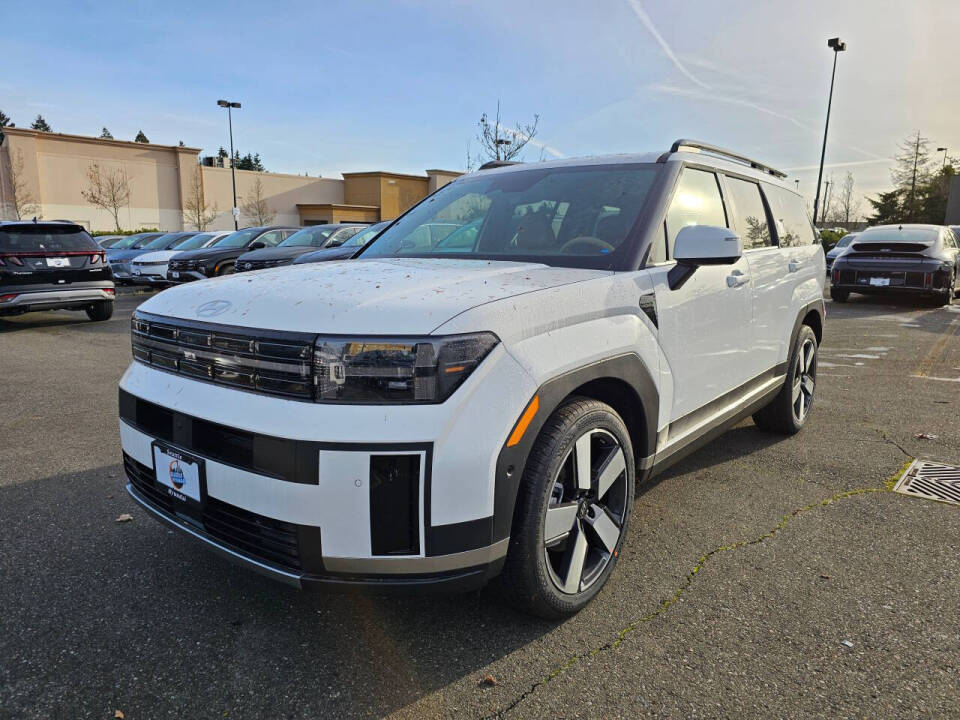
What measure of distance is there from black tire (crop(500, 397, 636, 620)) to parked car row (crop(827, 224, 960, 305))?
499 inches

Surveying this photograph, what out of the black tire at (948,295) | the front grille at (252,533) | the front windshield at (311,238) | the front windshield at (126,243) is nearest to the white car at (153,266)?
the front windshield at (311,238)

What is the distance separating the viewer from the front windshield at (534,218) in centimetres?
305

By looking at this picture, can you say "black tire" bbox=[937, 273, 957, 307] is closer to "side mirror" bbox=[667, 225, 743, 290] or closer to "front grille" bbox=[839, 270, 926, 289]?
"front grille" bbox=[839, 270, 926, 289]

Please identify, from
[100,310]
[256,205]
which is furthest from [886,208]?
[100,310]

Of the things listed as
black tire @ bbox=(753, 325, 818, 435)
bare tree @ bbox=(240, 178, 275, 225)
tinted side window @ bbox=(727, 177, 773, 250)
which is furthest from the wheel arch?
bare tree @ bbox=(240, 178, 275, 225)

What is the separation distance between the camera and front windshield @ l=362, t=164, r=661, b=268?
305 cm

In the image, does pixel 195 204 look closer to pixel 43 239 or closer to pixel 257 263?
pixel 257 263

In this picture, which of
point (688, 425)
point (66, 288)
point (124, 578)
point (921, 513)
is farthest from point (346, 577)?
point (66, 288)

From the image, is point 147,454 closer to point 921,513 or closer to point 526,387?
point 526,387

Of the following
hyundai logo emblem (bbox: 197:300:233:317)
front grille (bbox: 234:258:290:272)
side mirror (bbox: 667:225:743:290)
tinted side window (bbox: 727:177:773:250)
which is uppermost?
tinted side window (bbox: 727:177:773:250)

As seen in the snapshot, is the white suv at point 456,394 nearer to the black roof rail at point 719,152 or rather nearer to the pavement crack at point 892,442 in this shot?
the black roof rail at point 719,152

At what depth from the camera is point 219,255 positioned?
14.8 meters

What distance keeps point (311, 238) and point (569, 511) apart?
12.3 meters

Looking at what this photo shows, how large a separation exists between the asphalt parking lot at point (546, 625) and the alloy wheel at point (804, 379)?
2.63 feet
